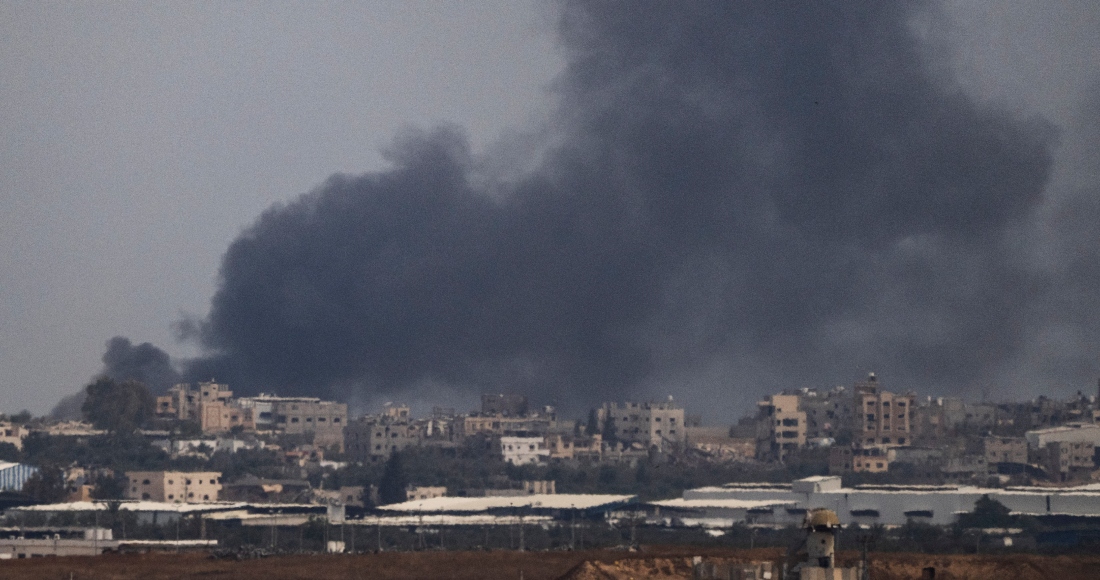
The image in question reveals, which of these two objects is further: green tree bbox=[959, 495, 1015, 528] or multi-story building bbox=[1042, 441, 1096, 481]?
multi-story building bbox=[1042, 441, 1096, 481]

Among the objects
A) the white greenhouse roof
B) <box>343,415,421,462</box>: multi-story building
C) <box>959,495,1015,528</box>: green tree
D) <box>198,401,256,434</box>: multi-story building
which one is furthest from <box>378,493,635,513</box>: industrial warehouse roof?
<box>198,401,256,434</box>: multi-story building

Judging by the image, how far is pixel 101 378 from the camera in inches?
6560

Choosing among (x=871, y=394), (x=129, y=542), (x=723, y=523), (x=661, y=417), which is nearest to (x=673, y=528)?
(x=723, y=523)

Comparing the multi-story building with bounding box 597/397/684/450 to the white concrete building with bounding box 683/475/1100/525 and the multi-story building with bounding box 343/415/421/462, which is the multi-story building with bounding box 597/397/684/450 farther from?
the white concrete building with bounding box 683/475/1100/525

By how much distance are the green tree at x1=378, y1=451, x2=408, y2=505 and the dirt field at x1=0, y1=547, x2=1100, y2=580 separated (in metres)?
49.9

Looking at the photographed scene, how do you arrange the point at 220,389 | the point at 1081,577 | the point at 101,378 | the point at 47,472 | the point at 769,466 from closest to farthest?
the point at 1081,577
the point at 47,472
the point at 769,466
the point at 101,378
the point at 220,389

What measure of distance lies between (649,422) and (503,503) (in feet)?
180

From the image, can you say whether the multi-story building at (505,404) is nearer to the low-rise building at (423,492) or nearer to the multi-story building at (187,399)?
the multi-story building at (187,399)

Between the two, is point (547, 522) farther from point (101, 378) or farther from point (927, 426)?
point (101, 378)

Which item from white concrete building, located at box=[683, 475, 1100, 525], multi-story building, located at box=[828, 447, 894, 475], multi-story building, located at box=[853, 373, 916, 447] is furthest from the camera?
multi-story building, located at box=[853, 373, 916, 447]

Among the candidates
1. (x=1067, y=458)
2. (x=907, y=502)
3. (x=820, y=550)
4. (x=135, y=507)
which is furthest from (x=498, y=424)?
(x=820, y=550)

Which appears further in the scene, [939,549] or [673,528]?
[673,528]

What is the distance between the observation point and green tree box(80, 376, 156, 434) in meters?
160

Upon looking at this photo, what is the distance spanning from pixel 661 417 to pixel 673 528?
66.1 meters
